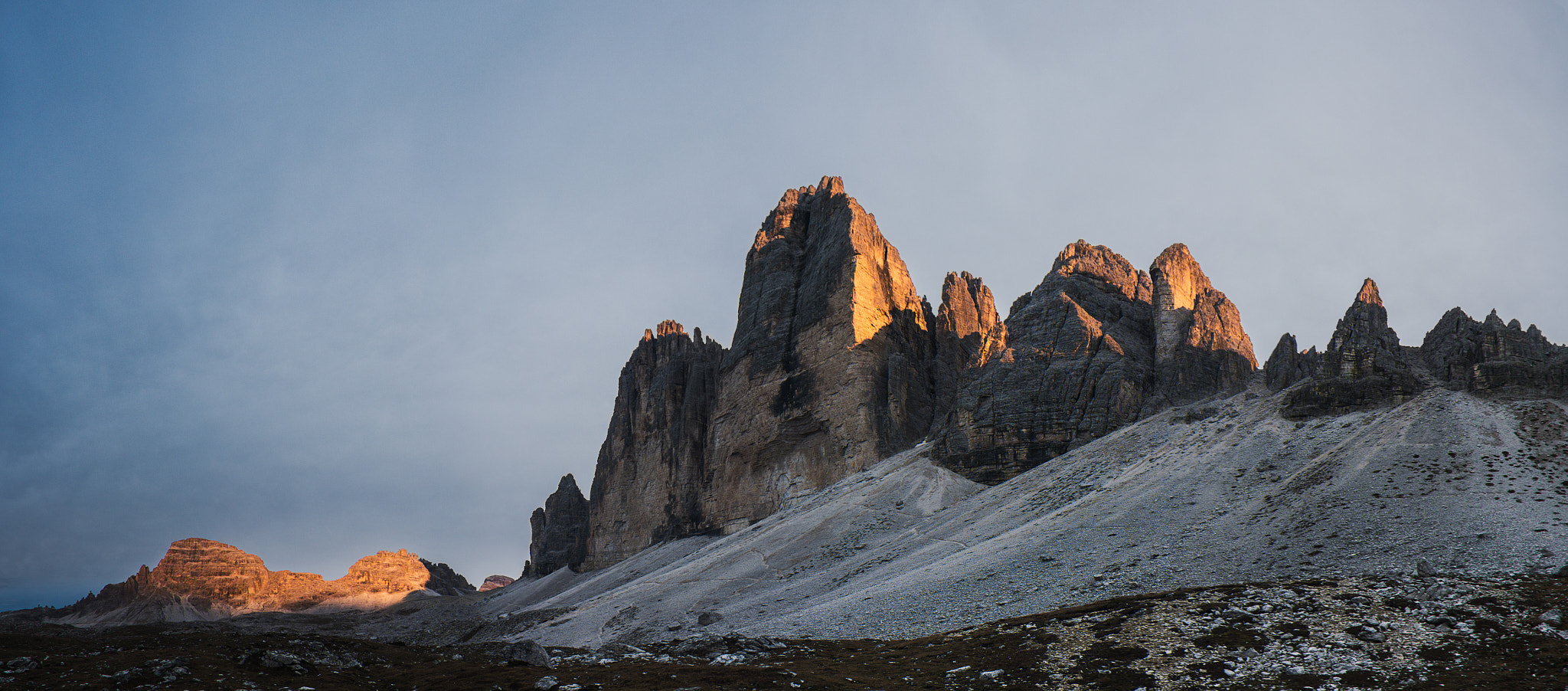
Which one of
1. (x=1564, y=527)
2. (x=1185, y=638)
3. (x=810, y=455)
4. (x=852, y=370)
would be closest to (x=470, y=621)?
(x=810, y=455)

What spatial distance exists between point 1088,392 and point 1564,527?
175 ft

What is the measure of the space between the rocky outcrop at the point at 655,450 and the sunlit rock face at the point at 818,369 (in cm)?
733

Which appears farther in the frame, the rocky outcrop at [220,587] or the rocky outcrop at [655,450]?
the rocky outcrop at [220,587]

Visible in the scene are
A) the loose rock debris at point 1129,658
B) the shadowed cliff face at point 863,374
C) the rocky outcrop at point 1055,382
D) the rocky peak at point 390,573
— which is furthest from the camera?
the rocky peak at point 390,573

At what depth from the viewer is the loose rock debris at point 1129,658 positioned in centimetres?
2395

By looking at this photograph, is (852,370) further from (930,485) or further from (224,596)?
(224,596)

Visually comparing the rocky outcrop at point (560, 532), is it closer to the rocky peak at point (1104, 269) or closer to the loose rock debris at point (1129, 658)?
the rocky peak at point (1104, 269)

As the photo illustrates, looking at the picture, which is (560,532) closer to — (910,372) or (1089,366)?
(910,372)

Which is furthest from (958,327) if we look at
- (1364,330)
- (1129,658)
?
(1129,658)

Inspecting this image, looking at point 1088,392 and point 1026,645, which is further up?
point 1088,392

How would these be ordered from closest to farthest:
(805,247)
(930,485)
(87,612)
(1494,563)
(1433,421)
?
(1494,563), (1433,421), (930,485), (805,247), (87,612)

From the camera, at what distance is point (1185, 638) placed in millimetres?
27766

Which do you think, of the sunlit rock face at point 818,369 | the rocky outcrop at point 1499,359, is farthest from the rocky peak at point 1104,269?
the rocky outcrop at point 1499,359

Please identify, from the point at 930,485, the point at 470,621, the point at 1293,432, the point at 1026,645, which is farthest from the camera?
the point at 470,621
